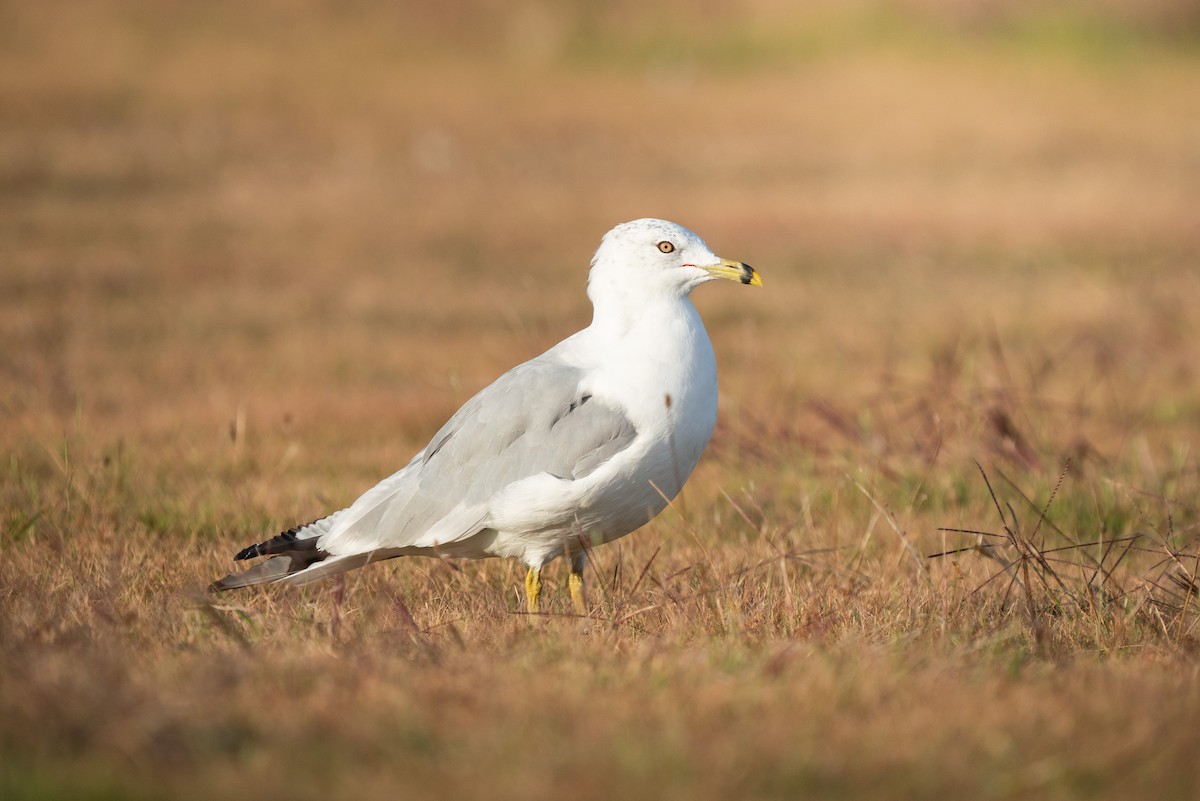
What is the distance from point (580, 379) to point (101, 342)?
6.36 metres

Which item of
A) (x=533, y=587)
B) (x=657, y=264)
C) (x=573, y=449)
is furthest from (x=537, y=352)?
(x=573, y=449)

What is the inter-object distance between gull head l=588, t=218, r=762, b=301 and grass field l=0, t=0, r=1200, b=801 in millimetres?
791

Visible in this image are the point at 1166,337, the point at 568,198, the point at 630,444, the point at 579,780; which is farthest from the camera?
the point at 568,198

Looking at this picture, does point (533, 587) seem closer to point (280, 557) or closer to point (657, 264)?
point (280, 557)

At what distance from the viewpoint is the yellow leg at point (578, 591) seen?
178 inches

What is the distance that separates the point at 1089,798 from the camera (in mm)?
2914

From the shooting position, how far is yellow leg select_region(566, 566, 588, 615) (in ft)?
14.8

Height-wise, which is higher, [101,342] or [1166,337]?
[101,342]

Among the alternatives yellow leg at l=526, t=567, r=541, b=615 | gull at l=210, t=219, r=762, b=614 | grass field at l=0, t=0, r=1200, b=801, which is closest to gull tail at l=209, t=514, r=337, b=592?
gull at l=210, t=219, r=762, b=614

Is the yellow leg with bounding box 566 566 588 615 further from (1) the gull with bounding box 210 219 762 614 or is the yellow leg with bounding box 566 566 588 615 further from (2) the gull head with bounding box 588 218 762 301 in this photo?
(2) the gull head with bounding box 588 218 762 301

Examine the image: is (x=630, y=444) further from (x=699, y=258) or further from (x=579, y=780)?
(x=579, y=780)

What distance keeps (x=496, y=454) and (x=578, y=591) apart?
0.51 metres

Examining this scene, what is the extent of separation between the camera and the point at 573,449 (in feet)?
14.4

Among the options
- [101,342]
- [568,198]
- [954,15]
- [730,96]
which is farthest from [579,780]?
[954,15]
